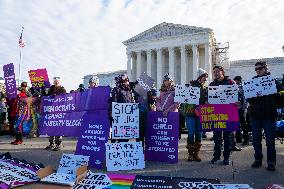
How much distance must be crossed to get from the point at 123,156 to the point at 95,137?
0.78 m

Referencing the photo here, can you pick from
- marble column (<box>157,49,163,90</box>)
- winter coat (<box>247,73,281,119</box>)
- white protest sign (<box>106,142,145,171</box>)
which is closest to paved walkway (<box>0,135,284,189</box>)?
white protest sign (<box>106,142,145,171</box>)

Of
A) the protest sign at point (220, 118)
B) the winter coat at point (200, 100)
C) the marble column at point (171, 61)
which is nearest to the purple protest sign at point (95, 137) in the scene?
the winter coat at point (200, 100)

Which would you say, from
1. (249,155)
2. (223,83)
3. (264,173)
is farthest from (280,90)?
(249,155)

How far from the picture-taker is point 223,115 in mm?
6375

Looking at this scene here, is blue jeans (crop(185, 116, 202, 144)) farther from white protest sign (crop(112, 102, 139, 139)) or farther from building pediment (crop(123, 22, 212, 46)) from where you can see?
building pediment (crop(123, 22, 212, 46))

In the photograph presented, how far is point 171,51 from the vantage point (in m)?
66.9

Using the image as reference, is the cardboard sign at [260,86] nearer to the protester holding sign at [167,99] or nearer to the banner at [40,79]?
the protester holding sign at [167,99]

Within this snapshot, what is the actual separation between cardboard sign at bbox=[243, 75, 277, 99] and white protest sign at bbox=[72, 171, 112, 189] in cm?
324

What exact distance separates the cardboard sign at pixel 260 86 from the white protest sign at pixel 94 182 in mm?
3237

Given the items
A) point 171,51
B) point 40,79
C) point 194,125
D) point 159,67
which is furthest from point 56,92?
point 159,67

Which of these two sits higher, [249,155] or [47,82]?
[47,82]

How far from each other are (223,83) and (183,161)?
188cm

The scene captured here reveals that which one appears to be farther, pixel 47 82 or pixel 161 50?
pixel 161 50

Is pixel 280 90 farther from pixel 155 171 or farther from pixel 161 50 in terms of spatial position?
pixel 161 50
